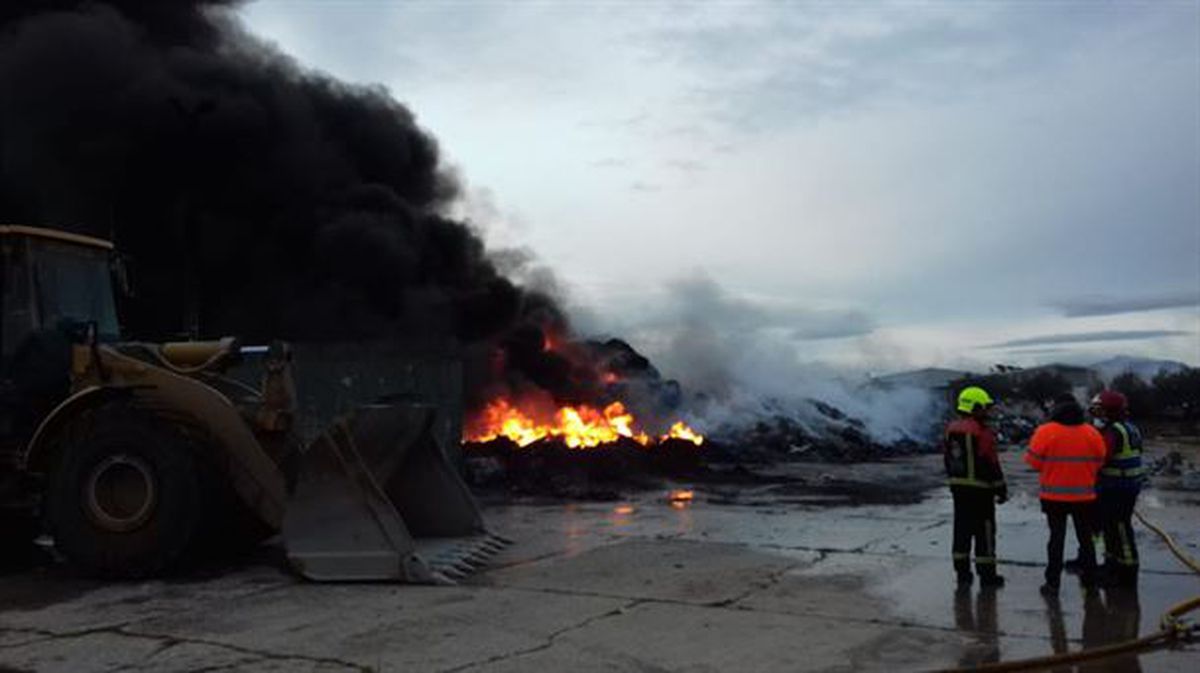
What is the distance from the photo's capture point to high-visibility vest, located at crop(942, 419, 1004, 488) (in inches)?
303

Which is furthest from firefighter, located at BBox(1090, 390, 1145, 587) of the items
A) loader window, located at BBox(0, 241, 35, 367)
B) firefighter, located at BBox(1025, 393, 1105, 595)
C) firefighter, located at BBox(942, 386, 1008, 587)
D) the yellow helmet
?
loader window, located at BBox(0, 241, 35, 367)

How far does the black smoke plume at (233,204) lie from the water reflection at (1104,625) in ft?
50.5

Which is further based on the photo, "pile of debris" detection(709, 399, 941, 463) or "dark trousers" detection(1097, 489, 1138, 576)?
"pile of debris" detection(709, 399, 941, 463)

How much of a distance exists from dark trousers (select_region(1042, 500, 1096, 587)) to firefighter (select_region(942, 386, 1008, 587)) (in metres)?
0.35

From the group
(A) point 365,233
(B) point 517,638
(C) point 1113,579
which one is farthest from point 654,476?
(B) point 517,638

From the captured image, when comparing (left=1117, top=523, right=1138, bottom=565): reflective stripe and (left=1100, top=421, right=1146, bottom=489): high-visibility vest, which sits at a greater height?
(left=1100, top=421, right=1146, bottom=489): high-visibility vest

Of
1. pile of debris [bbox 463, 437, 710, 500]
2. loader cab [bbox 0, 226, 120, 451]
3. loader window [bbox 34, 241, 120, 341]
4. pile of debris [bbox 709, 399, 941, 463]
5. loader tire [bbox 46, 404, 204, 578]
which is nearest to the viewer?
loader tire [bbox 46, 404, 204, 578]

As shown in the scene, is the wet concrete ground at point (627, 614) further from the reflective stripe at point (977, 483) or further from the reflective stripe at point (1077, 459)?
the reflective stripe at point (1077, 459)

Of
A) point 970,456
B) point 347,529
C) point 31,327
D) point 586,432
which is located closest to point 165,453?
point 347,529

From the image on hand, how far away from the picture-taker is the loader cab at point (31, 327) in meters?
8.67

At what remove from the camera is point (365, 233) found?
21984mm

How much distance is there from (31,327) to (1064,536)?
8.26m

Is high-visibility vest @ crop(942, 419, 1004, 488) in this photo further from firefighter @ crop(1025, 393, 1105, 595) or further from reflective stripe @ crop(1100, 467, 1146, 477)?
reflective stripe @ crop(1100, 467, 1146, 477)

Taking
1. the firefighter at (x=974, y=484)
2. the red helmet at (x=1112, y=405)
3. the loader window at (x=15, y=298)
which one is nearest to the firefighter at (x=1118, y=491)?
the red helmet at (x=1112, y=405)
